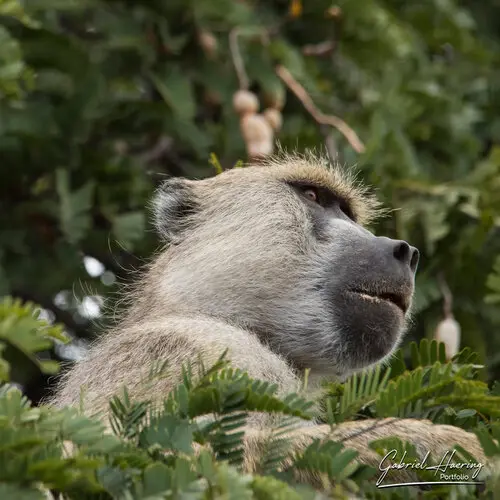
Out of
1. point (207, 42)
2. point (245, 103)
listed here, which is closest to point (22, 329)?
point (245, 103)

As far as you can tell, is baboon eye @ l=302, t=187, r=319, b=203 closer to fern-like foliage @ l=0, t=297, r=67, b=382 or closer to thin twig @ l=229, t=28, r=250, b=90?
thin twig @ l=229, t=28, r=250, b=90

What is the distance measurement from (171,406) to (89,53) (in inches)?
207

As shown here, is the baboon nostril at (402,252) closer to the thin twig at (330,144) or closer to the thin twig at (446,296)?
the thin twig at (330,144)

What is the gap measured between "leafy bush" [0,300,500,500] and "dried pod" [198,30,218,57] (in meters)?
4.74

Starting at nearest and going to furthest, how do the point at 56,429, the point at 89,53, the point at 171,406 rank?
the point at 56,429
the point at 171,406
the point at 89,53

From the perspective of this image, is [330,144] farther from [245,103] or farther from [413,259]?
[413,259]

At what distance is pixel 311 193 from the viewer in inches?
221

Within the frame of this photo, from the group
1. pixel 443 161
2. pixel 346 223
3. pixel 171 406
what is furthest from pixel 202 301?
pixel 443 161

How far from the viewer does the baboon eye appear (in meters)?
5.59

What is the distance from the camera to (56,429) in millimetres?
2523

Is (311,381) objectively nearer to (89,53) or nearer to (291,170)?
(291,170)

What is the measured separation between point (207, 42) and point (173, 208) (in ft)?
7.88

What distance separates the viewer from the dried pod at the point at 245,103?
7.20 meters

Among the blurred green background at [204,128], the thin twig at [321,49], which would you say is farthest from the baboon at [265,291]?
the thin twig at [321,49]
